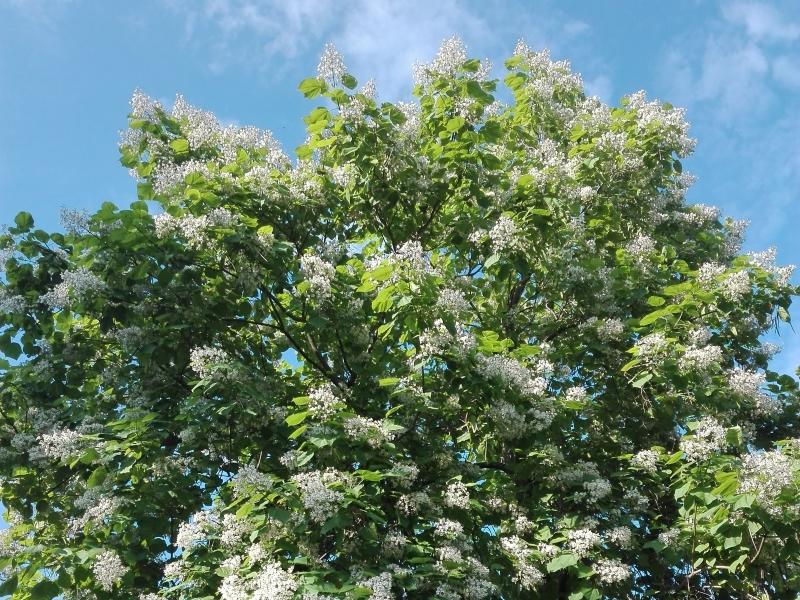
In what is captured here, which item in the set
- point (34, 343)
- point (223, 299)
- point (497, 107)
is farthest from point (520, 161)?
point (34, 343)

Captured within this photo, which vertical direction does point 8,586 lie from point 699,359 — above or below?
below

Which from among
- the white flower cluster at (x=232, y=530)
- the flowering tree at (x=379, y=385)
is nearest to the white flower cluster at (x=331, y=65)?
the flowering tree at (x=379, y=385)

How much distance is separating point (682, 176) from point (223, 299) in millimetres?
8063

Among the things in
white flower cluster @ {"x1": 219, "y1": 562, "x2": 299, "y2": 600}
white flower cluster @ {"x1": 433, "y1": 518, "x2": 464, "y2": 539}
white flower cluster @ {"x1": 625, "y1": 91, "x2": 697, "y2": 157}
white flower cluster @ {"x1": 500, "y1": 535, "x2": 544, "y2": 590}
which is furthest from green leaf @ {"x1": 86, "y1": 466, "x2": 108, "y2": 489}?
white flower cluster @ {"x1": 625, "y1": 91, "x2": 697, "y2": 157}

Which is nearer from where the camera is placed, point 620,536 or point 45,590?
point 45,590

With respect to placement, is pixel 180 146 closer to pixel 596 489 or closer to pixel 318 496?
pixel 318 496

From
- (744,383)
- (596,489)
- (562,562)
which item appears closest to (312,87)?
(596,489)

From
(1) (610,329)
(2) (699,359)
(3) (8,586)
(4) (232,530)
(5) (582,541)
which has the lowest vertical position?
(5) (582,541)

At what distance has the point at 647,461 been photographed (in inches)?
322

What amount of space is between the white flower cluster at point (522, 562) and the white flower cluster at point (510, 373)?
136 centimetres

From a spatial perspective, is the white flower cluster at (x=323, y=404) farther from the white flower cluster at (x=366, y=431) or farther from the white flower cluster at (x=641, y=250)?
the white flower cluster at (x=641, y=250)

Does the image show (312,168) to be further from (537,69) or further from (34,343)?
(537,69)

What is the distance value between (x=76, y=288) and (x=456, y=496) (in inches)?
158

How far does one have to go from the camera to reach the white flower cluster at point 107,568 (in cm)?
640
